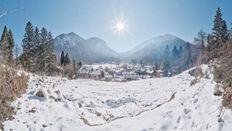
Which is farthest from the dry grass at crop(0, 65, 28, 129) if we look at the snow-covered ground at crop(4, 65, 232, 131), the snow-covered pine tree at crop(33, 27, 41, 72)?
the snow-covered pine tree at crop(33, 27, 41, 72)

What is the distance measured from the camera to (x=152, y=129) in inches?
333

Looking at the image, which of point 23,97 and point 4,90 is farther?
point 23,97

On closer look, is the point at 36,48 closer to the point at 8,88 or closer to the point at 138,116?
the point at 8,88

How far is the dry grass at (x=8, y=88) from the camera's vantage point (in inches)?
391


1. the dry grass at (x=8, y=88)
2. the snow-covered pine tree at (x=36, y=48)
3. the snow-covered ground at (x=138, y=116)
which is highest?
the snow-covered pine tree at (x=36, y=48)

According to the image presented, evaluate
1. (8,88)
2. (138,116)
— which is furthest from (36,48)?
(138,116)

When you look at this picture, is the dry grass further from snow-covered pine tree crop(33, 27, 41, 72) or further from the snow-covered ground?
snow-covered pine tree crop(33, 27, 41, 72)

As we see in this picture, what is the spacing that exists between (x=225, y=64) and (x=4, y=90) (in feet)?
29.0

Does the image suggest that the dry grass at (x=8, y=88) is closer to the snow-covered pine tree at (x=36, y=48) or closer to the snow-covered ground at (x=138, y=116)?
the snow-covered ground at (x=138, y=116)

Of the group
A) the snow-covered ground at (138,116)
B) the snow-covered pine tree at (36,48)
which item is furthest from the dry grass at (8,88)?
the snow-covered pine tree at (36,48)

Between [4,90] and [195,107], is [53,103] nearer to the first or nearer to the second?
[4,90]

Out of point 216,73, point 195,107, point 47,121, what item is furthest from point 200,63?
point 47,121

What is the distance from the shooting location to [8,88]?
11500 millimetres

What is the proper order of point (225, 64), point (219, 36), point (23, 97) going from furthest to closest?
point (219, 36), point (23, 97), point (225, 64)
